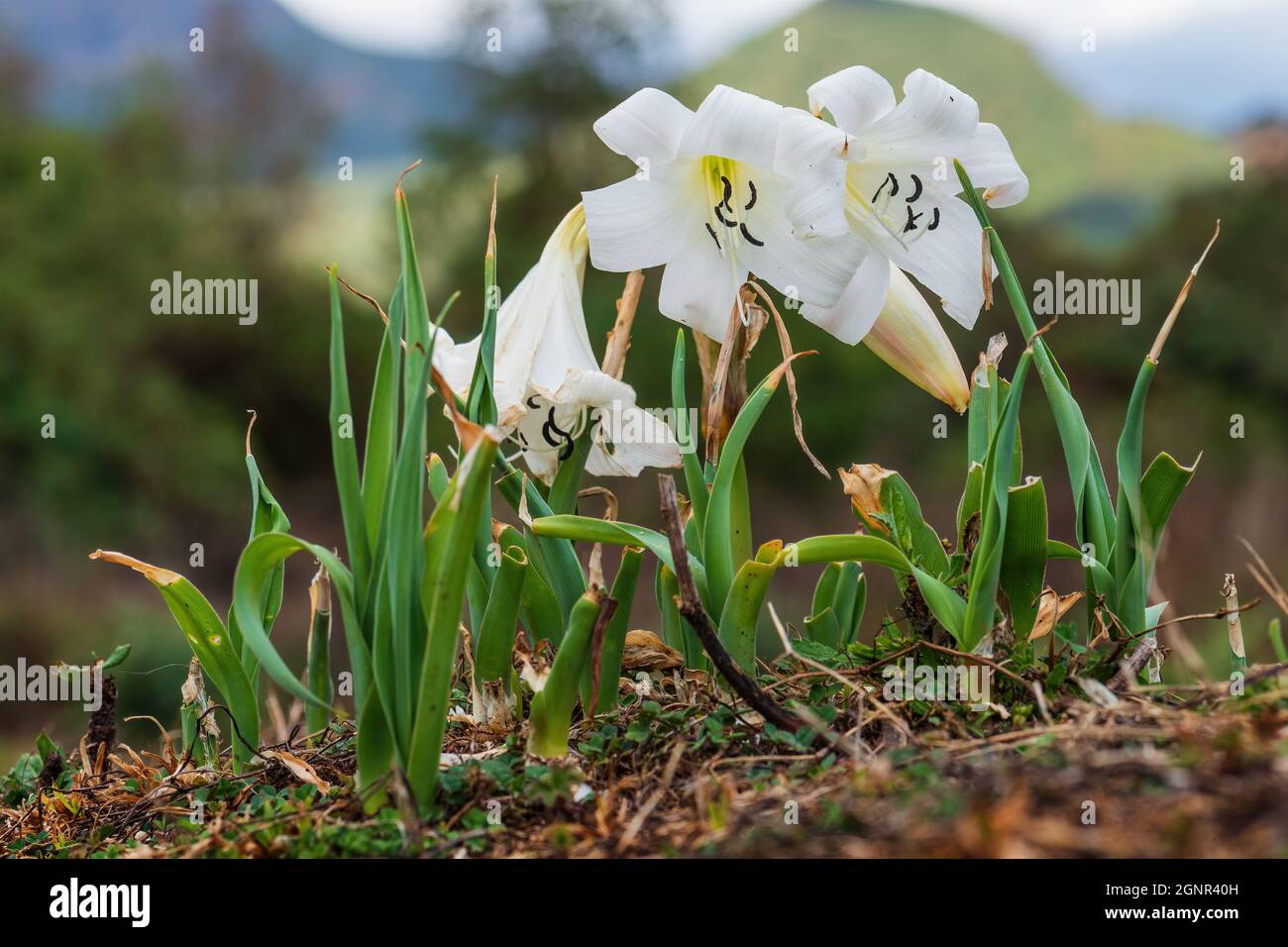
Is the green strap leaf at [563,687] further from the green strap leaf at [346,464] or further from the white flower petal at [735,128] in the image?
the white flower petal at [735,128]

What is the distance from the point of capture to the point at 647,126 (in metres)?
1.47

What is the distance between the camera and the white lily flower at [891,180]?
4.61 ft

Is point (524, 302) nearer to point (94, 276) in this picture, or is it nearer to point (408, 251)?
point (408, 251)

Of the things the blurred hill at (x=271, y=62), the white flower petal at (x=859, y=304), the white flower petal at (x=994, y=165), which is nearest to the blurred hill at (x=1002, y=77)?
the blurred hill at (x=271, y=62)

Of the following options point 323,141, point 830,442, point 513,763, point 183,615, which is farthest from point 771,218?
point 323,141

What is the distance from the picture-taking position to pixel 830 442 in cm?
1110

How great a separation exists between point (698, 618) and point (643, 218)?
0.54 m

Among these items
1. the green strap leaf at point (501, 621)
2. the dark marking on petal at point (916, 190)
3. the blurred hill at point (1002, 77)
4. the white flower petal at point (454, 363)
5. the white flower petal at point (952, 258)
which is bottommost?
the green strap leaf at point (501, 621)

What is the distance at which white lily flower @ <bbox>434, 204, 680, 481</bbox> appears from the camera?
4.92ft

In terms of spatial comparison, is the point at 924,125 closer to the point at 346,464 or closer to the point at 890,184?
the point at 890,184

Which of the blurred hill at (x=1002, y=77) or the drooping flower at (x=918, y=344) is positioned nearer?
the drooping flower at (x=918, y=344)
